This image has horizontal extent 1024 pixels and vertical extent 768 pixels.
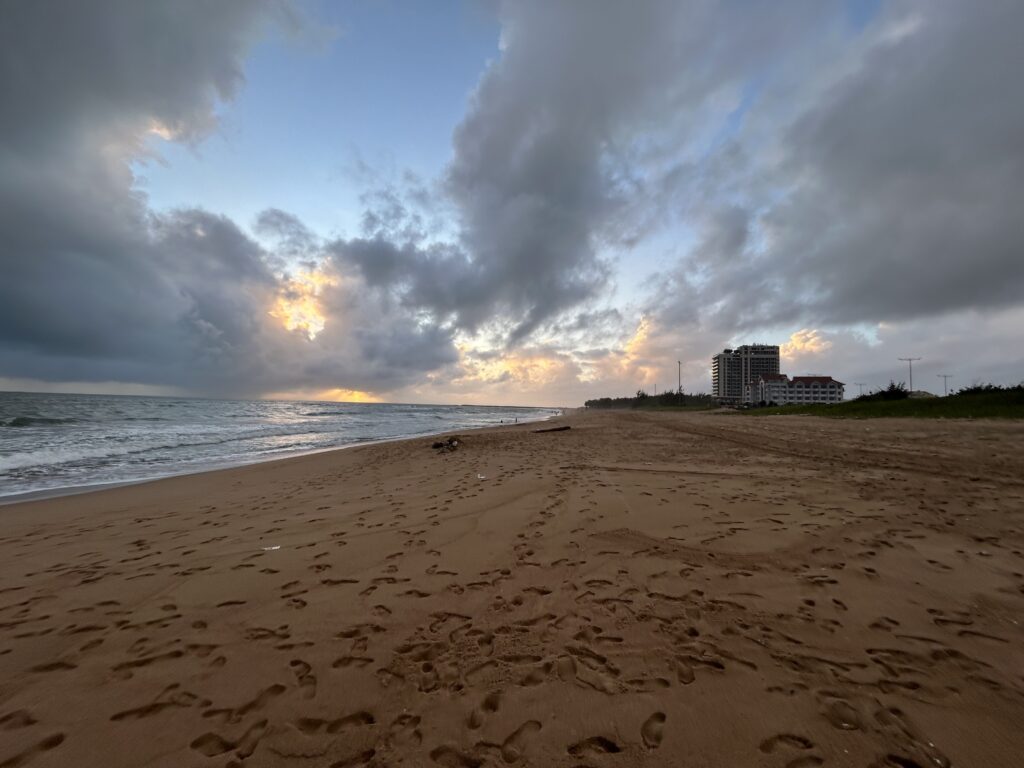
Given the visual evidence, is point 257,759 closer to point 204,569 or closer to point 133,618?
point 133,618

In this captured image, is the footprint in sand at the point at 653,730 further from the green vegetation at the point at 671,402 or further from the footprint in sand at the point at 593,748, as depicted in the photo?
the green vegetation at the point at 671,402

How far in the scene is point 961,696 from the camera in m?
2.67

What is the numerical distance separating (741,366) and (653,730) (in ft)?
488

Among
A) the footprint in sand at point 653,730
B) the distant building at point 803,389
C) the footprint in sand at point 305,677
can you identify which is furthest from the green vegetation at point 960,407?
the distant building at point 803,389

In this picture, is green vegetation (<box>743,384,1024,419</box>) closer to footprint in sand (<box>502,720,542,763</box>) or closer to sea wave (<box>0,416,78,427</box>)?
footprint in sand (<box>502,720,542,763</box>)

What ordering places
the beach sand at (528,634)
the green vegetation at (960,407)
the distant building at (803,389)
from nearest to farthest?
1. the beach sand at (528,634)
2. the green vegetation at (960,407)
3. the distant building at (803,389)

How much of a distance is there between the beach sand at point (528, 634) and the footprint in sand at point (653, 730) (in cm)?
3

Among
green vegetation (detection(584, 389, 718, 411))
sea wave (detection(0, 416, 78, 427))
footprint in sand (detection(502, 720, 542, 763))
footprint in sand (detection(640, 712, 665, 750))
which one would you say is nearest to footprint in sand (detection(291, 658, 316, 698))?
footprint in sand (detection(502, 720, 542, 763))

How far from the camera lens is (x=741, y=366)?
434 feet

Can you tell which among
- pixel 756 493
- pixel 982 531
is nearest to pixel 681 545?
pixel 756 493

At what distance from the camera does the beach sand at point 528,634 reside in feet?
8.02

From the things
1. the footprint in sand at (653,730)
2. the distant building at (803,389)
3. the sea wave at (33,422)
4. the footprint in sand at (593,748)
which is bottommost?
the footprint in sand at (593,748)

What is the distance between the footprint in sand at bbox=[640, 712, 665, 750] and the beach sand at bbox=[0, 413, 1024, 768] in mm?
32

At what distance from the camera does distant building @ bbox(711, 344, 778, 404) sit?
12962cm
